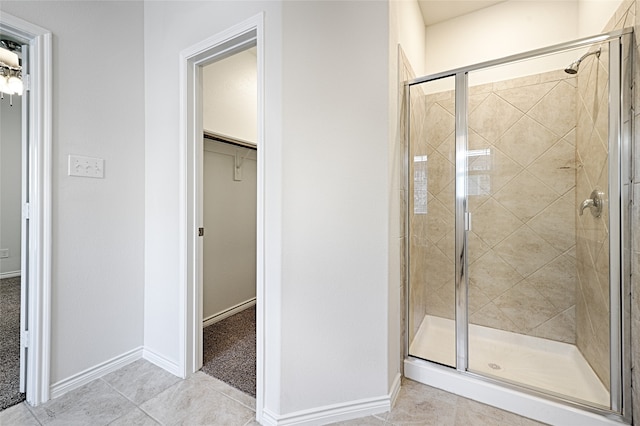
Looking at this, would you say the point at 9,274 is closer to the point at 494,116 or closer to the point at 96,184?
the point at 96,184

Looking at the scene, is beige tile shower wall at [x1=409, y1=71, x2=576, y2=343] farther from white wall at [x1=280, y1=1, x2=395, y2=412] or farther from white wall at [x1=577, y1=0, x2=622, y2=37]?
white wall at [x1=280, y1=1, x2=395, y2=412]

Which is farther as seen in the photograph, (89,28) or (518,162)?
(518,162)

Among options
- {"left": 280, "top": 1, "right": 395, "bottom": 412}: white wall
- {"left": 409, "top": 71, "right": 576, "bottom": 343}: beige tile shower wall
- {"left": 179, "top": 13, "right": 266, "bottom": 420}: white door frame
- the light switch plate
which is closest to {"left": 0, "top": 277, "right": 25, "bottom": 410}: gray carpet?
{"left": 179, "top": 13, "right": 266, "bottom": 420}: white door frame

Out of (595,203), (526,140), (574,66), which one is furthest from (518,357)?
(574,66)

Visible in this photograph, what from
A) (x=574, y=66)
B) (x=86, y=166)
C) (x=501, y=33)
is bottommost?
(x=86, y=166)

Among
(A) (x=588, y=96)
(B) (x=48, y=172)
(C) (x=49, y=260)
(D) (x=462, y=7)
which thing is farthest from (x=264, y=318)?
(D) (x=462, y=7)

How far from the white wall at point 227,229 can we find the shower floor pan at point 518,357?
1848 mm

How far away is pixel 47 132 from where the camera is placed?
1648 millimetres

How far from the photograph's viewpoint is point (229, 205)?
9.80ft

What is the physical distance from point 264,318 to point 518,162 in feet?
6.92

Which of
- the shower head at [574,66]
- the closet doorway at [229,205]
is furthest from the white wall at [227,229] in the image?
the shower head at [574,66]

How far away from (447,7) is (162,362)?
142 inches

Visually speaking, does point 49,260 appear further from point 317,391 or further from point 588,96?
point 588,96

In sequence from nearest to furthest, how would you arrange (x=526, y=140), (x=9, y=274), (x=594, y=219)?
(x=594, y=219) → (x=526, y=140) → (x=9, y=274)
